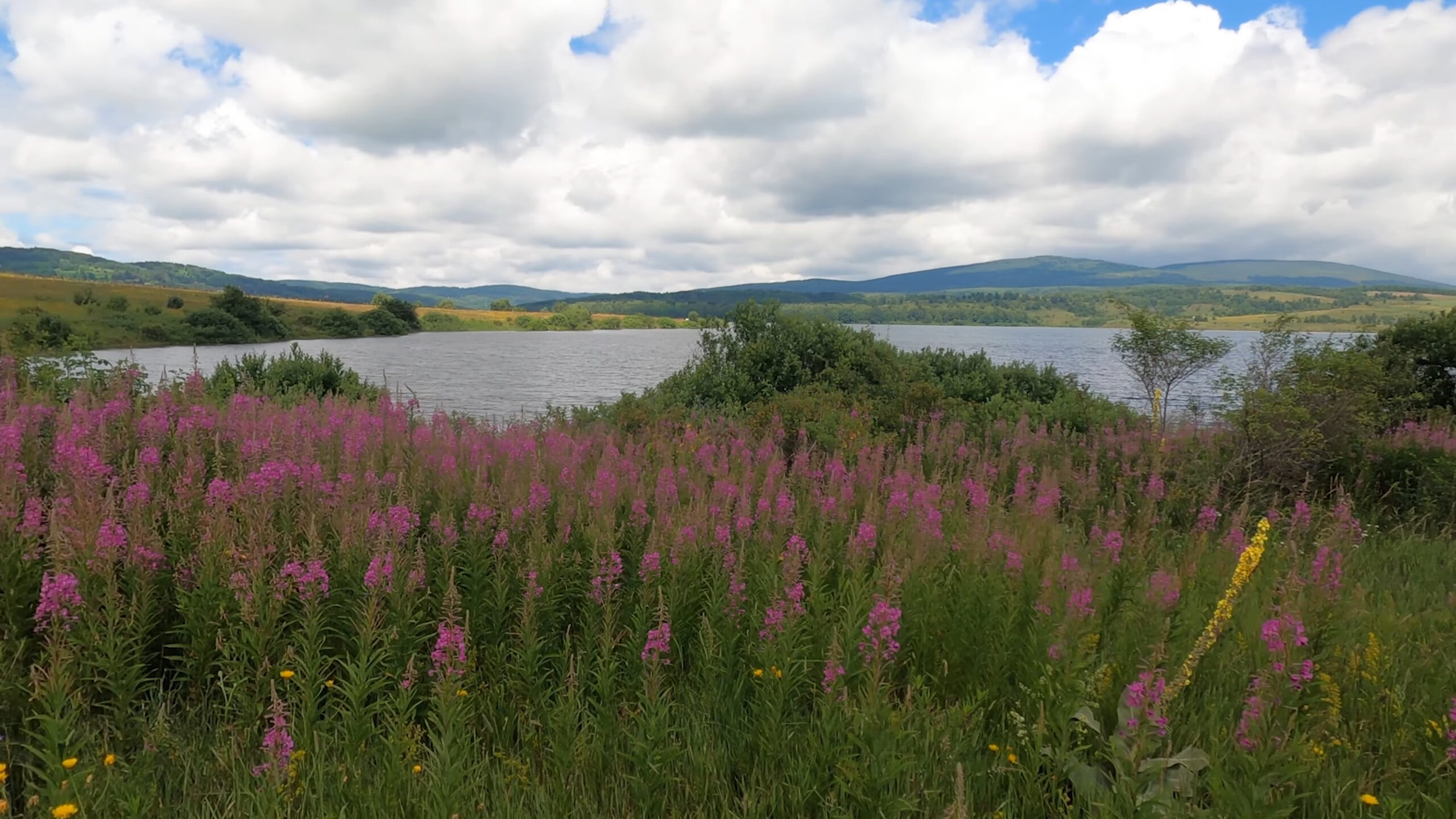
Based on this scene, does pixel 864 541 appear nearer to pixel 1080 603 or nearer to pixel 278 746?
pixel 1080 603

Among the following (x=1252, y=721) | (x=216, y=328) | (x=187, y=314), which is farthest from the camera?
(x=187, y=314)

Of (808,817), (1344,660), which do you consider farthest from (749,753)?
(1344,660)

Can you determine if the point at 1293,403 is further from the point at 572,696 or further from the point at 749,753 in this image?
the point at 572,696

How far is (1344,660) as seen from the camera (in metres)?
4.05

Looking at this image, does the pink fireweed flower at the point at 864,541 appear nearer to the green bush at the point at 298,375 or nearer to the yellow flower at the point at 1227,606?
the yellow flower at the point at 1227,606

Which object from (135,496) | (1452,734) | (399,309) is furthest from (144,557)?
(399,309)

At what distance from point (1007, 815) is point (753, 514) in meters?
3.27

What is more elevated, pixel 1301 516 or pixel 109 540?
pixel 109 540

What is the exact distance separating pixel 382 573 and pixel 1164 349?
781 inches

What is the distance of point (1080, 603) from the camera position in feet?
12.6

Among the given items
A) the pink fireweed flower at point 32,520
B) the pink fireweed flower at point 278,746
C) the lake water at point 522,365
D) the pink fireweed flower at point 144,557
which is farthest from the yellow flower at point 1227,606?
the lake water at point 522,365

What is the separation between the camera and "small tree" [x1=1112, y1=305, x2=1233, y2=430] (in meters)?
18.2

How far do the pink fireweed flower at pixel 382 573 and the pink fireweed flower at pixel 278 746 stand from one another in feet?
2.58

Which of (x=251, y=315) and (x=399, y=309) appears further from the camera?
(x=399, y=309)
